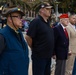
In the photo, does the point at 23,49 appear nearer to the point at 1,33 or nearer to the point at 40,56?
the point at 1,33

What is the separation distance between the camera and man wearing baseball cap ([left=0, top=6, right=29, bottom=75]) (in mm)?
3732

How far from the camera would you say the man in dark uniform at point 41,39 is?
5.52 metres

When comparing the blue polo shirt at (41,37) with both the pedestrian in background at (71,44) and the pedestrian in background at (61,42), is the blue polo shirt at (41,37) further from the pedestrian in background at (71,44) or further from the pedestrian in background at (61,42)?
the pedestrian in background at (71,44)

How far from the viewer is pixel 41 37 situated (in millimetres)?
5523

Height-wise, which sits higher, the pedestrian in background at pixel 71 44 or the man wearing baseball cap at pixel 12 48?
the man wearing baseball cap at pixel 12 48

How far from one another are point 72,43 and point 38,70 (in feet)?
4.66

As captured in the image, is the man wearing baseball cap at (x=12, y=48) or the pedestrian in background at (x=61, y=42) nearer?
the man wearing baseball cap at (x=12, y=48)

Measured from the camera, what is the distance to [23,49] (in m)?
3.92

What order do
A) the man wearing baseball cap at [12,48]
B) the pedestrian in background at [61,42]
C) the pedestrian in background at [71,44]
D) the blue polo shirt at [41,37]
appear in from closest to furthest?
1. the man wearing baseball cap at [12,48]
2. the blue polo shirt at [41,37]
3. the pedestrian in background at [61,42]
4. the pedestrian in background at [71,44]

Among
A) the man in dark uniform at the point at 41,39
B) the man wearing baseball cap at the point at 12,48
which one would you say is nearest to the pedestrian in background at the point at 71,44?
the man in dark uniform at the point at 41,39

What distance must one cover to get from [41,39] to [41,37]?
0.12 feet

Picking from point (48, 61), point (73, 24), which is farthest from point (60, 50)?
point (73, 24)

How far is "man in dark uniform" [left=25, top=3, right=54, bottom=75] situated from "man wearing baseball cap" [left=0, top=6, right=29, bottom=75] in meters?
1.56

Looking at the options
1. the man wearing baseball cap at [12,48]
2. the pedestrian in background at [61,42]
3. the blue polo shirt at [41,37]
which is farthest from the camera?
the pedestrian in background at [61,42]
